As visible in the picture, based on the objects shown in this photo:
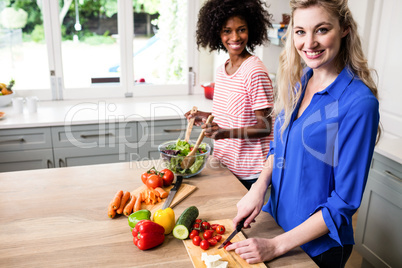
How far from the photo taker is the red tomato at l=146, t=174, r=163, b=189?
153 cm

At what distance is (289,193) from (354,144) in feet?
1.14

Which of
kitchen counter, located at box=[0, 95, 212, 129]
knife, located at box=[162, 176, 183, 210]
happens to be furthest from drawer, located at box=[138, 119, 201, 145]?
knife, located at box=[162, 176, 183, 210]

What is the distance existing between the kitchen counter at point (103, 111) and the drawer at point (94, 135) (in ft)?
0.15

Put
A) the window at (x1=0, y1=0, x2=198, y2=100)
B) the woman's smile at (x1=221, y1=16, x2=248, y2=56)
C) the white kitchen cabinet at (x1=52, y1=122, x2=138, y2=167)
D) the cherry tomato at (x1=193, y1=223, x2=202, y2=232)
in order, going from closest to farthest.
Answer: the cherry tomato at (x1=193, y1=223, x2=202, y2=232), the woman's smile at (x1=221, y1=16, x2=248, y2=56), the white kitchen cabinet at (x1=52, y1=122, x2=138, y2=167), the window at (x1=0, y1=0, x2=198, y2=100)

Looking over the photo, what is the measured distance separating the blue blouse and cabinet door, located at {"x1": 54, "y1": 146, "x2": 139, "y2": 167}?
1.86m

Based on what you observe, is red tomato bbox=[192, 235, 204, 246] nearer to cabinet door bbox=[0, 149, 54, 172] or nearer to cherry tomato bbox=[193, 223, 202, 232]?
cherry tomato bbox=[193, 223, 202, 232]

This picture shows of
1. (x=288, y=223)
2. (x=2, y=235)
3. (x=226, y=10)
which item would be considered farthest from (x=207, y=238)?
(x=226, y=10)

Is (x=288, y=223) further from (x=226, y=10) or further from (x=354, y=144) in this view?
(x=226, y=10)

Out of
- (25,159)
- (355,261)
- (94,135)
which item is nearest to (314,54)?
(355,261)

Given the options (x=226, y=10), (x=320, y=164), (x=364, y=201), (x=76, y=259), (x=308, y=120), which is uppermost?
(x=226, y=10)

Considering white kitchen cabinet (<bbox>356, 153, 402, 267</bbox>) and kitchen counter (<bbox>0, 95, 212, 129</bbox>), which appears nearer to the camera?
white kitchen cabinet (<bbox>356, 153, 402, 267</bbox>)

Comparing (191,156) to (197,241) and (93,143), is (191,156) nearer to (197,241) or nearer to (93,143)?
(197,241)

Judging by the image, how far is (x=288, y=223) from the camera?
1.33 meters

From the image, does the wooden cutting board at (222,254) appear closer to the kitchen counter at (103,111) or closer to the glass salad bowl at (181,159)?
the glass salad bowl at (181,159)
